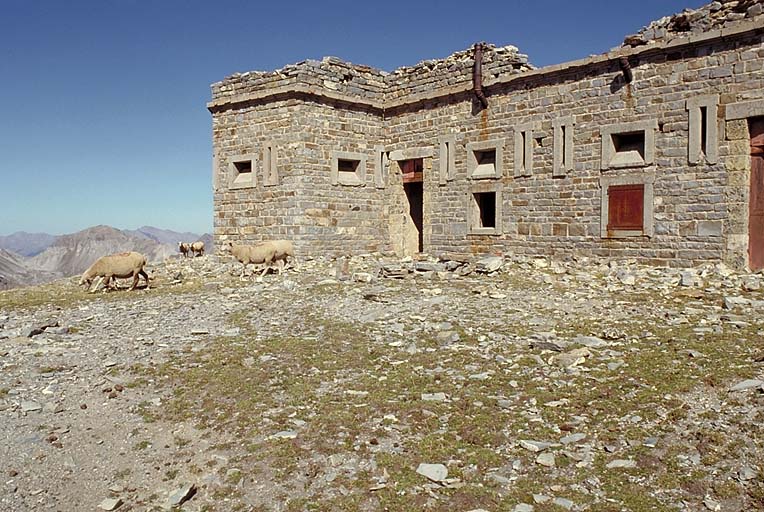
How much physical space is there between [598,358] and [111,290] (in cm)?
1067

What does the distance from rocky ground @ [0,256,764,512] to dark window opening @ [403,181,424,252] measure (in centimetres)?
911

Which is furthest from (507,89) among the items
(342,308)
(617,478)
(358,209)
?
(617,478)

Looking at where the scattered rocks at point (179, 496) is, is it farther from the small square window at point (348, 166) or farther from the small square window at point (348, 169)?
the small square window at point (348, 166)

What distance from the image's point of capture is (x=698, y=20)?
40.3 feet

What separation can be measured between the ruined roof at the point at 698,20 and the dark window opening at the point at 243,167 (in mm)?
11232

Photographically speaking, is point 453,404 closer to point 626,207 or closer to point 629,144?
point 626,207

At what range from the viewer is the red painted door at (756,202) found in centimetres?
1177

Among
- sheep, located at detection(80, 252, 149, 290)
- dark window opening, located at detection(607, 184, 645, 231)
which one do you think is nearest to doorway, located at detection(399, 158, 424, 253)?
dark window opening, located at detection(607, 184, 645, 231)

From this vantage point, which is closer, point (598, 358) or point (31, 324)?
point (598, 358)

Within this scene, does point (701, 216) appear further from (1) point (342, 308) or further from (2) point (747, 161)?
(1) point (342, 308)

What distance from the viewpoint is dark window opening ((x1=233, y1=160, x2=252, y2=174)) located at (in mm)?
18084

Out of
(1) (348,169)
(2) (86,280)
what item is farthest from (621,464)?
(1) (348,169)

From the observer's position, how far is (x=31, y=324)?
30.0 ft

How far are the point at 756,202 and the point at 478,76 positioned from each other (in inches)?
296
